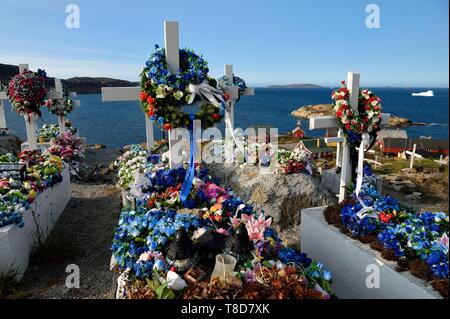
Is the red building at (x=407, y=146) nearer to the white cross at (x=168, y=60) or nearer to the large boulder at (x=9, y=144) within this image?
the white cross at (x=168, y=60)

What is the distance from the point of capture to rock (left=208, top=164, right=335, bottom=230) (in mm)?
7320

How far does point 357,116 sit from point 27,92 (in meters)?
9.76

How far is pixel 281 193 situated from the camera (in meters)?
7.43

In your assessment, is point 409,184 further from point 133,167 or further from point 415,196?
point 133,167

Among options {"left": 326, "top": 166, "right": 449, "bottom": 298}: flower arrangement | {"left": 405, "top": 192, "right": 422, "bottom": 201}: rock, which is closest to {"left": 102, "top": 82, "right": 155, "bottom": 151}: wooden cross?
{"left": 326, "top": 166, "right": 449, "bottom": 298}: flower arrangement

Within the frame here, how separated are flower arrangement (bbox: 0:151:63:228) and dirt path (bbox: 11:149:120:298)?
817mm

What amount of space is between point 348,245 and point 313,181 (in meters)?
3.34

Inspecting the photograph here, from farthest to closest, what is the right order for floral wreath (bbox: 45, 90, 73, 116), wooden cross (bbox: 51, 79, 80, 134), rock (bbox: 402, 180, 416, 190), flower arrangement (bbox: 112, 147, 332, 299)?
floral wreath (bbox: 45, 90, 73, 116), wooden cross (bbox: 51, 79, 80, 134), rock (bbox: 402, 180, 416, 190), flower arrangement (bbox: 112, 147, 332, 299)

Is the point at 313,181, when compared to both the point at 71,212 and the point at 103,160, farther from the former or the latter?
the point at 103,160

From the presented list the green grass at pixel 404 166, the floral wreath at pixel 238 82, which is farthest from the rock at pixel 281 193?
the green grass at pixel 404 166

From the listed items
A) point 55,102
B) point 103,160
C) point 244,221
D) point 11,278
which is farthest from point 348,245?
point 55,102

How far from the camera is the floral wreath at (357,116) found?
A: 599 centimetres

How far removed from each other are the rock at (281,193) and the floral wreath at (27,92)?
7.06 m

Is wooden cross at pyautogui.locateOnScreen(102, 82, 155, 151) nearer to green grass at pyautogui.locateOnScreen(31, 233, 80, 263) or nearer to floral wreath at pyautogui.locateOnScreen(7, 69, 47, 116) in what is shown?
green grass at pyautogui.locateOnScreen(31, 233, 80, 263)
